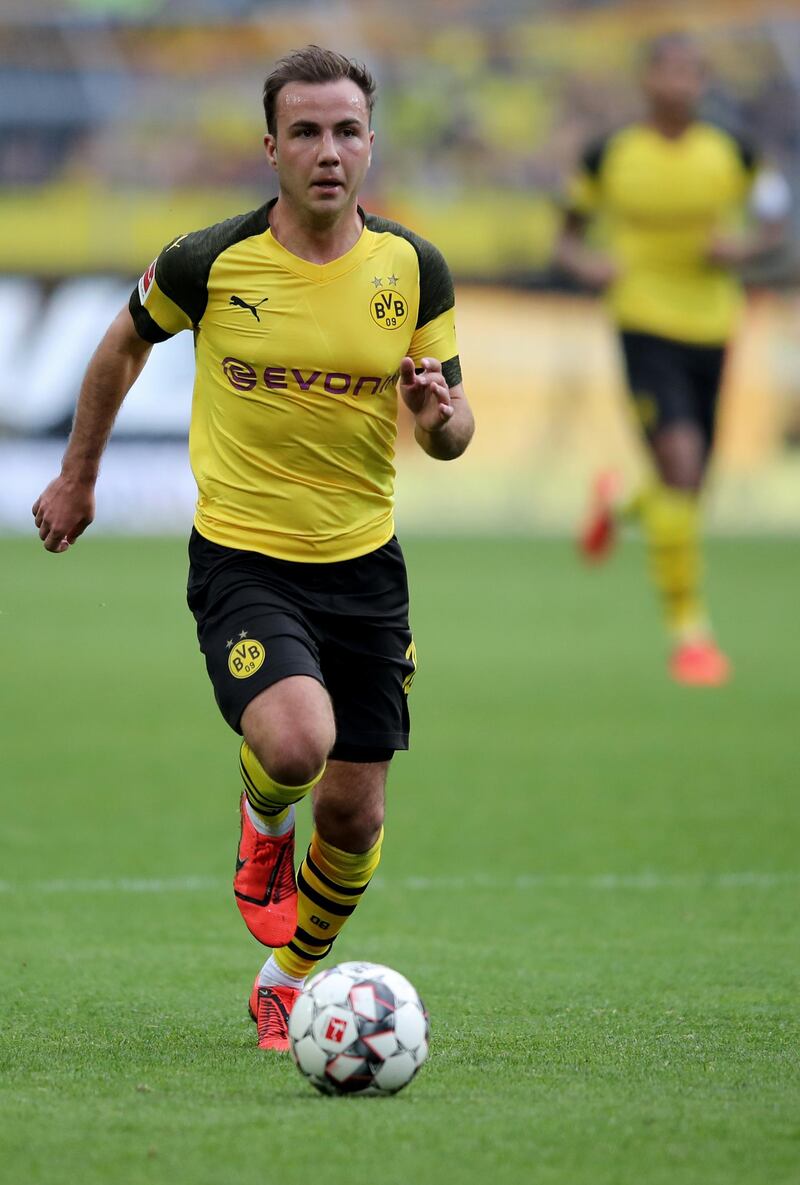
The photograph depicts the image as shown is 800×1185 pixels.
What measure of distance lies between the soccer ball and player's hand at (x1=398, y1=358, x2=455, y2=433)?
4.32ft

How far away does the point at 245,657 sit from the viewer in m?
4.44

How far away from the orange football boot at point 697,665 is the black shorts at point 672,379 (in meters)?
1.18

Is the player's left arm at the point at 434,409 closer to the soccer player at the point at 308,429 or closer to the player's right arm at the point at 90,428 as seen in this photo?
the soccer player at the point at 308,429

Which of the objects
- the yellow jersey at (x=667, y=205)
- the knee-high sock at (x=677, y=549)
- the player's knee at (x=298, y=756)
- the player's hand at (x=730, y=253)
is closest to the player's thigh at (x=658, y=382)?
the yellow jersey at (x=667, y=205)

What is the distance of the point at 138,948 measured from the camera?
18.6 feet

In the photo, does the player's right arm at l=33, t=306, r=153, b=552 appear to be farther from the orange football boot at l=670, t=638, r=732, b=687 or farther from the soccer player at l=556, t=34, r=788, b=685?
the orange football boot at l=670, t=638, r=732, b=687

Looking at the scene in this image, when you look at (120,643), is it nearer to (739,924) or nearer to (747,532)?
(739,924)

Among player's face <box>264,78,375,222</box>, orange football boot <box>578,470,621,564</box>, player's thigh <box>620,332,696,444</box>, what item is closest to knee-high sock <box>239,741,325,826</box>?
player's face <box>264,78,375,222</box>

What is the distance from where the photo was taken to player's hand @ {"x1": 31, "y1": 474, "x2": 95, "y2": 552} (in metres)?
4.86

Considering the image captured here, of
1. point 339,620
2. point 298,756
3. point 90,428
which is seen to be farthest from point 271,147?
point 298,756

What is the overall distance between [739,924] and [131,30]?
72.2 ft

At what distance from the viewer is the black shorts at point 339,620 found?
4.57m

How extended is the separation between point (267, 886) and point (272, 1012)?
1.01 ft

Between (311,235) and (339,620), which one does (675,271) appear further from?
(339,620)
